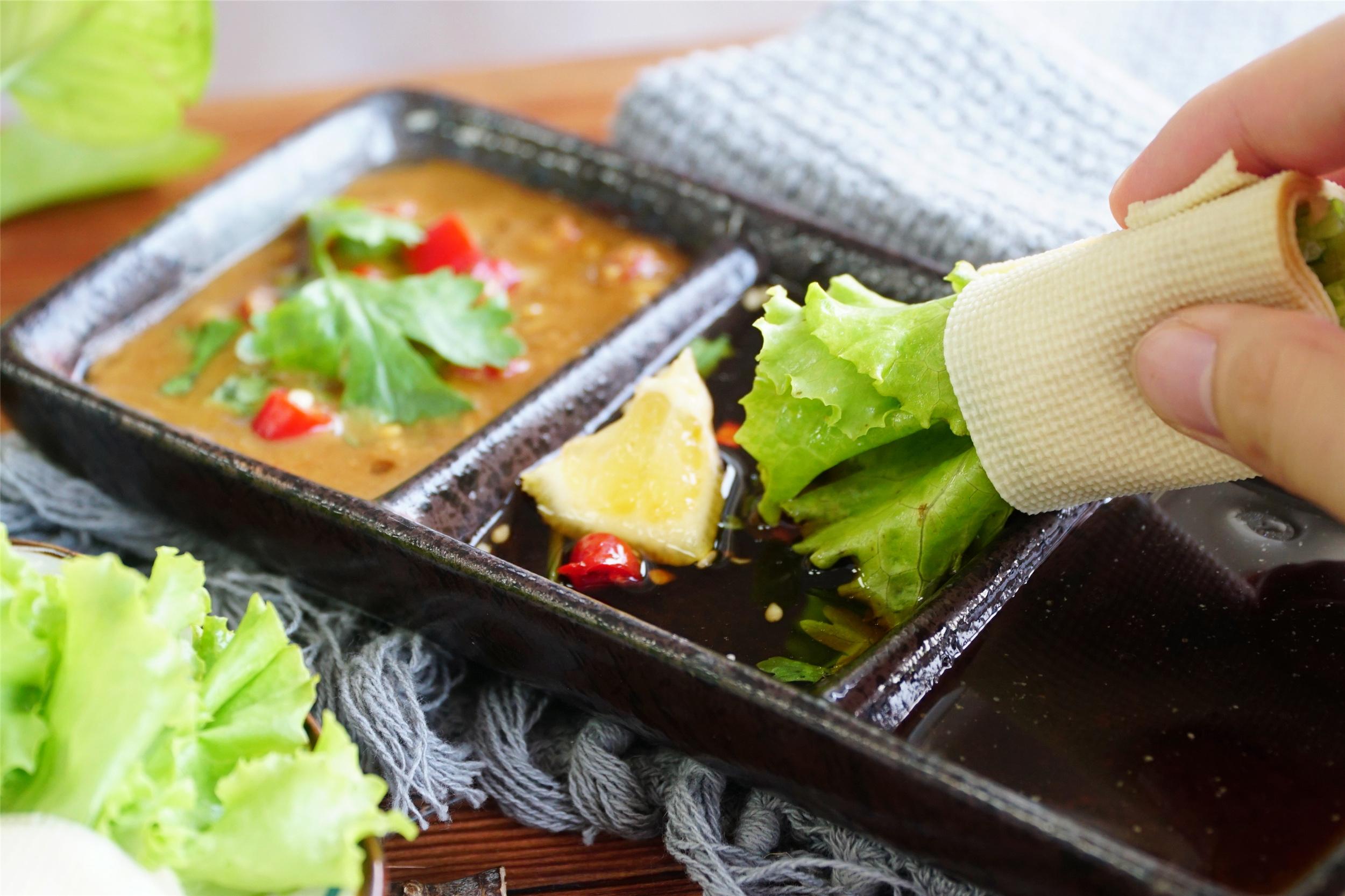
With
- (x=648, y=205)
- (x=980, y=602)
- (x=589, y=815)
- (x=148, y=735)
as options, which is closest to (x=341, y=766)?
(x=148, y=735)

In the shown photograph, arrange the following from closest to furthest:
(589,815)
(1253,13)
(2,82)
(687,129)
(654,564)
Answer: (589,815), (654,564), (2,82), (687,129), (1253,13)

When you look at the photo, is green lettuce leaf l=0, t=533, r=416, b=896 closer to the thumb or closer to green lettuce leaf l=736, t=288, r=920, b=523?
green lettuce leaf l=736, t=288, r=920, b=523

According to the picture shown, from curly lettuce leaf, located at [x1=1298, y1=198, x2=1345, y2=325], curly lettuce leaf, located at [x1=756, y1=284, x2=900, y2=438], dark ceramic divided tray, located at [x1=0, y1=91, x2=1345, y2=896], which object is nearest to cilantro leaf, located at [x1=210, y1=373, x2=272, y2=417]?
dark ceramic divided tray, located at [x1=0, y1=91, x2=1345, y2=896]

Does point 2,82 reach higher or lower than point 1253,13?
lower

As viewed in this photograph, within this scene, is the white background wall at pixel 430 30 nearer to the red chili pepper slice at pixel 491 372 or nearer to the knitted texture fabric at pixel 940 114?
the knitted texture fabric at pixel 940 114

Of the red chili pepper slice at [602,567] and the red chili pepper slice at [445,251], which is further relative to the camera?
the red chili pepper slice at [445,251]

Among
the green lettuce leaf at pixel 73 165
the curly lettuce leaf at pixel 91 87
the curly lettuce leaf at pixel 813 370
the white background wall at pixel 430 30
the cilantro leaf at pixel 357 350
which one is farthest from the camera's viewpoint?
the white background wall at pixel 430 30

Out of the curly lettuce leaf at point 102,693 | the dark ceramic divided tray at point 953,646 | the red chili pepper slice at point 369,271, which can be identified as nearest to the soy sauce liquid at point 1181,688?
the dark ceramic divided tray at point 953,646

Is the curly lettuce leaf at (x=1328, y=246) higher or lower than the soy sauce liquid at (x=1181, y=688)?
higher

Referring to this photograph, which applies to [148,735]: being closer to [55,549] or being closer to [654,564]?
[55,549]
